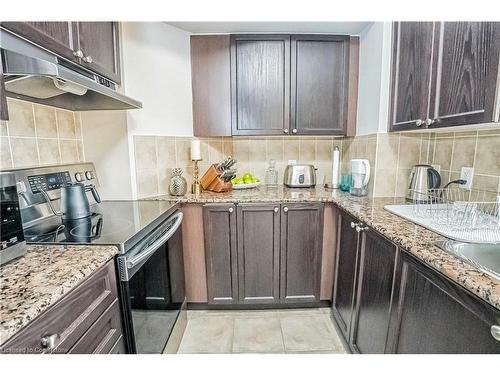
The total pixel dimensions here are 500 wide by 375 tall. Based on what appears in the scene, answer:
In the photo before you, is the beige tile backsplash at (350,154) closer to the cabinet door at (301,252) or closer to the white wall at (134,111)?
the white wall at (134,111)

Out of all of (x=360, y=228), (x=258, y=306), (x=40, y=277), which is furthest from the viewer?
(x=258, y=306)

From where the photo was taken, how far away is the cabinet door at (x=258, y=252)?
1.72 meters

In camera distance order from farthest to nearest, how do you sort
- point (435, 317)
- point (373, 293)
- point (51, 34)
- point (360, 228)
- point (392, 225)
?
1. point (360, 228)
2. point (373, 293)
3. point (392, 225)
4. point (51, 34)
5. point (435, 317)

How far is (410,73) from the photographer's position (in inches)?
54.2

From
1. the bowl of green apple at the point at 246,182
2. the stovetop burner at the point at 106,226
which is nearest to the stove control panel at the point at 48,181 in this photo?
the stovetop burner at the point at 106,226

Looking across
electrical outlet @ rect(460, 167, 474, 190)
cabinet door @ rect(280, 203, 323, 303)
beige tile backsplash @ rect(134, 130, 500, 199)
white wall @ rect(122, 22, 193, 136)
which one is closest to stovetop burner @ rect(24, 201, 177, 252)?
beige tile backsplash @ rect(134, 130, 500, 199)

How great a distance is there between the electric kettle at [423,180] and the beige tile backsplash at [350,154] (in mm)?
106

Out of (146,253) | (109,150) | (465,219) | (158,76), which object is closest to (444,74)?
(465,219)

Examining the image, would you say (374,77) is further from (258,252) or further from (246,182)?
(258,252)

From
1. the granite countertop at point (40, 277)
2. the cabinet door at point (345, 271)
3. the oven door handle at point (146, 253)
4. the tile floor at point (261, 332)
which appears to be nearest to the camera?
the granite countertop at point (40, 277)

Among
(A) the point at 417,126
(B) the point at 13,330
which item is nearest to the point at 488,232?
(A) the point at 417,126

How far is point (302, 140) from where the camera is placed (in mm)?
2252

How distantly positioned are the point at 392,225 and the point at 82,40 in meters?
1.63
